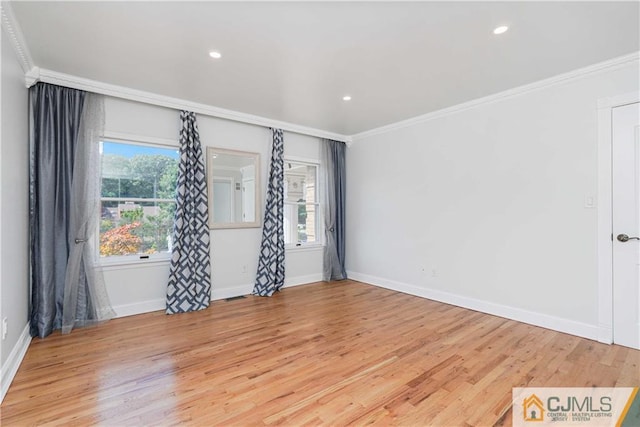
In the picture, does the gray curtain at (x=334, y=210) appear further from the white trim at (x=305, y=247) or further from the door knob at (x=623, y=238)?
the door knob at (x=623, y=238)

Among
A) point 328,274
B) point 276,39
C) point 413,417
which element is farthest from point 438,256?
point 276,39

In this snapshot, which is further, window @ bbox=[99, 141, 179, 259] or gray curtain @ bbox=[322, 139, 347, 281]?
gray curtain @ bbox=[322, 139, 347, 281]

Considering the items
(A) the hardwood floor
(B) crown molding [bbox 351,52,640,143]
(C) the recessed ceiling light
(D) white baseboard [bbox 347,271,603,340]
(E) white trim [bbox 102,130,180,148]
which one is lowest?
(A) the hardwood floor

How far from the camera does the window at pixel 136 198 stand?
11.6 ft

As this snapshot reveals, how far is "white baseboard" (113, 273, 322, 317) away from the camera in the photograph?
3557mm

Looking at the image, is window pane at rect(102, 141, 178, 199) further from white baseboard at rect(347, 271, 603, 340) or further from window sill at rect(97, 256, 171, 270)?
white baseboard at rect(347, 271, 603, 340)

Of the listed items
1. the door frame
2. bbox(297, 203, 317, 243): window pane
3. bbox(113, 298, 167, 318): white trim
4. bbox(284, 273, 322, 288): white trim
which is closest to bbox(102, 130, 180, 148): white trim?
bbox(113, 298, 167, 318): white trim

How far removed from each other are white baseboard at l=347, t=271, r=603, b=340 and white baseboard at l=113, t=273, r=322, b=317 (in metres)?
1.22

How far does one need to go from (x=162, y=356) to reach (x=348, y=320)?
187 cm

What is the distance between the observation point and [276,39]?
245cm

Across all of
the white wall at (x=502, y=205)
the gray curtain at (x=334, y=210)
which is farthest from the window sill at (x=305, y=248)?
the white wall at (x=502, y=205)

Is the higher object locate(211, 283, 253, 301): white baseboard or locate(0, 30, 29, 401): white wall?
locate(0, 30, 29, 401): white wall

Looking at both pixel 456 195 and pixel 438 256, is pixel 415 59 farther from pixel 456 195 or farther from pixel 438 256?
pixel 438 256

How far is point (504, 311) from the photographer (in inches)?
139
